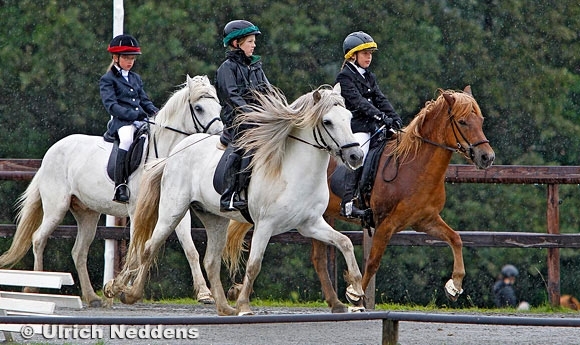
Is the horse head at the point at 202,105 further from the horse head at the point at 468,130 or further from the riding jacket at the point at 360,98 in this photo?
the horse head at the point at 468,130

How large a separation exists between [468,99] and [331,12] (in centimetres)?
992

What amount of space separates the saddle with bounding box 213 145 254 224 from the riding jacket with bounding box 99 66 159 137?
7.22 ft

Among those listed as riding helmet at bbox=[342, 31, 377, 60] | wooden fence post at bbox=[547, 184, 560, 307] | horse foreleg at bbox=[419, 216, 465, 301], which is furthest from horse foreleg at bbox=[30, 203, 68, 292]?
wooden fence post at bbox=[547, 184, 560, 307]

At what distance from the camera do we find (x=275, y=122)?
1004 cm

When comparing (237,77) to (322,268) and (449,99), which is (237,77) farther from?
(322,268)

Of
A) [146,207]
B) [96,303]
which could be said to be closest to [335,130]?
[146,207]

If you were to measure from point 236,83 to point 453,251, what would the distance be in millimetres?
2445

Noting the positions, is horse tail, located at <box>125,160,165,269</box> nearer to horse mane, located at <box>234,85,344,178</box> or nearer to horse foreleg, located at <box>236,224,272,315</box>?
horse mane, located at <box>234,85,344,178</box>

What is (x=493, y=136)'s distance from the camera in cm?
2114

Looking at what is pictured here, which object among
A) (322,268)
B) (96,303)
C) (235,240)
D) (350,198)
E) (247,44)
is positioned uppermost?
(247,44)

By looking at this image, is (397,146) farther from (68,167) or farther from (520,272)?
(520,272)

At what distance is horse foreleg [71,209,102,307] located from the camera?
12430mm

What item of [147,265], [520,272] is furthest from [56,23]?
[147,265]

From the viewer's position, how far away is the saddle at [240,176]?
33.2ft
